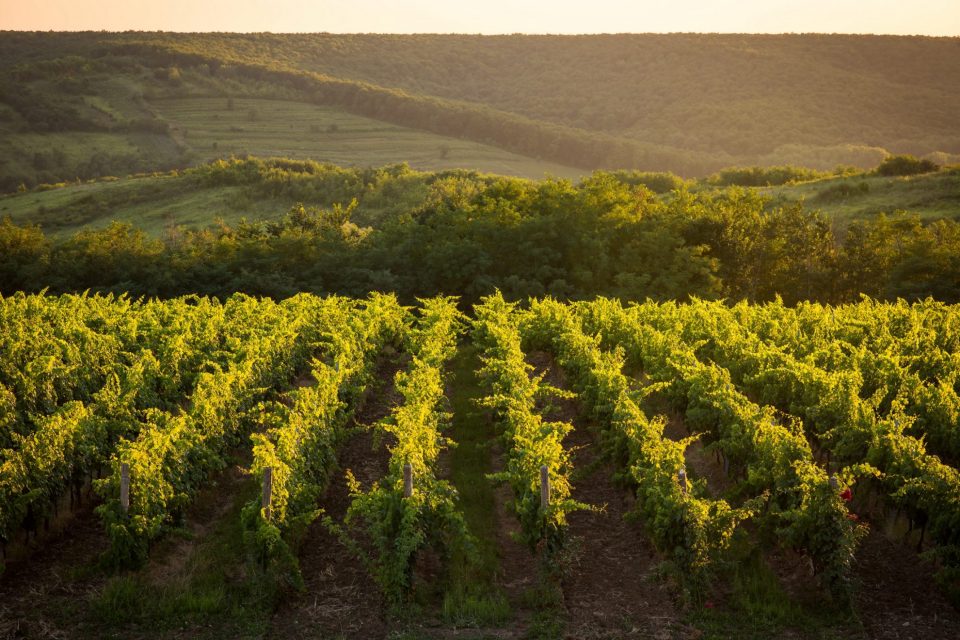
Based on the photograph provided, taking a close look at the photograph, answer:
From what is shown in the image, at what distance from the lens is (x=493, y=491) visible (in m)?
14.4

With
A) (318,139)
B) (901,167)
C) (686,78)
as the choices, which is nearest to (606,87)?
(686,78)

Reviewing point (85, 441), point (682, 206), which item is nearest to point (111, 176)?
point (682, 206)

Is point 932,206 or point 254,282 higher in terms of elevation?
point 932,206

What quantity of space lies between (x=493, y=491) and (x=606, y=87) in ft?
339

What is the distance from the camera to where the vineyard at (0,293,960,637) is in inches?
409

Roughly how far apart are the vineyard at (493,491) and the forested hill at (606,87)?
71.9 meters

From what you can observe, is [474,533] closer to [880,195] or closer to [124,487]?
[124,487]

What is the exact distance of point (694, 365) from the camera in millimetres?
16141

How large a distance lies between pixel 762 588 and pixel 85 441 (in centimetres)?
1025

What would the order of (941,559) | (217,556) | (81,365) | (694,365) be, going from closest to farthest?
(941,559) → (217,556) → (694,365) → (81,365)

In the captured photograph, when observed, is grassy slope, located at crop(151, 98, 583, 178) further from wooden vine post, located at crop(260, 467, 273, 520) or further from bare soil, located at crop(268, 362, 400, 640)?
wooden vine post, located at crop(260, 467, 273, 520)

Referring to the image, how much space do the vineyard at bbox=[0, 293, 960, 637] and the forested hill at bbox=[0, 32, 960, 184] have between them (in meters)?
71.9

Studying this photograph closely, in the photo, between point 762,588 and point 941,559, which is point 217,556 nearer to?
point 762,588

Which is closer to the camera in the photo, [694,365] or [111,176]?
[694,365]
